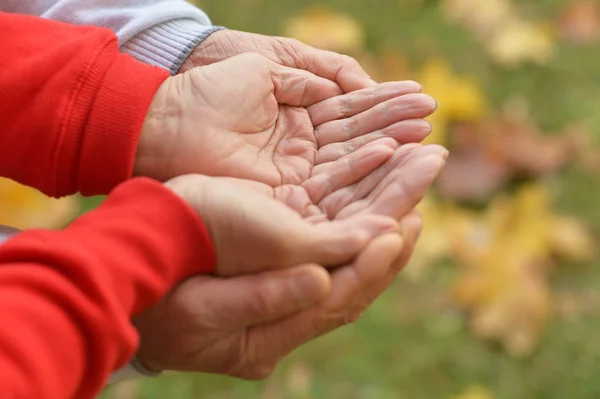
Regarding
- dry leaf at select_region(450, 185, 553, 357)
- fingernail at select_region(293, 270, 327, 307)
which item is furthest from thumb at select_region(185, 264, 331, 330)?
dry leaf at select_region(450, 185, 553, 357)

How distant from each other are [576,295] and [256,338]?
27.3 inches

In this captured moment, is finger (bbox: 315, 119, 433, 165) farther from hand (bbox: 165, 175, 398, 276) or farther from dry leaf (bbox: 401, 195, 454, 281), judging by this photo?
dry leaf (bbox: 401, 195, 454, 281)

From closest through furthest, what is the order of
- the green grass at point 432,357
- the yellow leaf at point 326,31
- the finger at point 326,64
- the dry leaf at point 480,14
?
the finger at point 326,64, the green grass at point 432,357, the yellow leaf at point 326,31, the dry leaf at point 480,14

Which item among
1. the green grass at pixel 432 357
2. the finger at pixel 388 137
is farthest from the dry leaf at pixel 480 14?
the finger at pixel 388 137

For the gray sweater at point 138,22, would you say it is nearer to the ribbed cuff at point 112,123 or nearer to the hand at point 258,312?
the ribbed cuff at point 112,123

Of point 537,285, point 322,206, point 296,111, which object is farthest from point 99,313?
point 537,285

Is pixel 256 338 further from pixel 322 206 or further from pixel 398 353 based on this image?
pixel 398 353

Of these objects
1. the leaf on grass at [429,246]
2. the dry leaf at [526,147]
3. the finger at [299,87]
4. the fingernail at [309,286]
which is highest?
the finger at [299,87]

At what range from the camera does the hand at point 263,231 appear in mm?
570

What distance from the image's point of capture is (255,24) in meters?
1.42

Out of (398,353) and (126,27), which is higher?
(126,27)

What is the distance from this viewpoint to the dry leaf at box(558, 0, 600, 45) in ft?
4.93

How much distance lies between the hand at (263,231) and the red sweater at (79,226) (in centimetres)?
2

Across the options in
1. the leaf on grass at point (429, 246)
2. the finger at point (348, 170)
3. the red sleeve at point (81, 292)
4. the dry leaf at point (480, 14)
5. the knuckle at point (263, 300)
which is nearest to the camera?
the red sleeve at point (81, 292)
